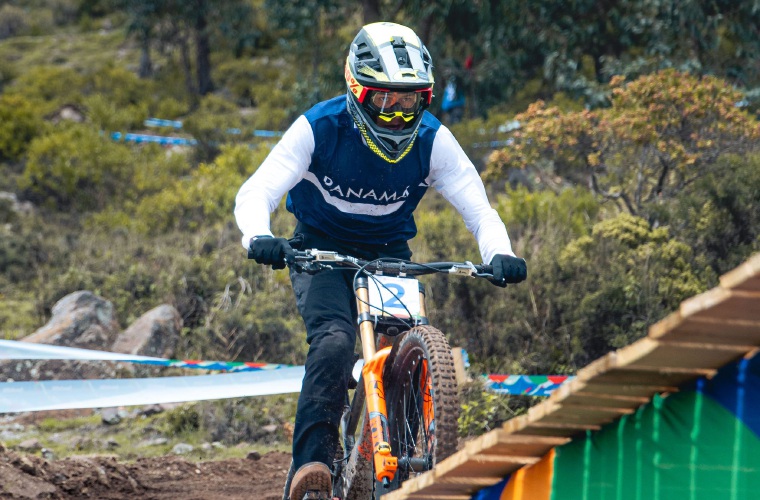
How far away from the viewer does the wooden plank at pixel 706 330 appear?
1.80 m

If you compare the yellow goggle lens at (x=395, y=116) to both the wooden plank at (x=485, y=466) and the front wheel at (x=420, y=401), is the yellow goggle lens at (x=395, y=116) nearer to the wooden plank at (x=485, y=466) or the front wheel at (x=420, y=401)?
the front wheel at (x=420, y=401)

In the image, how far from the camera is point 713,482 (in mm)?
2023

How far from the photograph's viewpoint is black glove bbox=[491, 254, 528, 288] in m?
4.41

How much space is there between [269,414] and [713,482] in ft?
20.8

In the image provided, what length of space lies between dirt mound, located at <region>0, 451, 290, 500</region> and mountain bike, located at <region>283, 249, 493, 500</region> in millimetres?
1632

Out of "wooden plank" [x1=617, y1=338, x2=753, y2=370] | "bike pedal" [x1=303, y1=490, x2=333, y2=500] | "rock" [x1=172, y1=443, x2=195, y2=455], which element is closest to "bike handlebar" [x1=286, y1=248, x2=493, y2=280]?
"bike pedal" [x1=303, y1=490, x2=333, y2=500]

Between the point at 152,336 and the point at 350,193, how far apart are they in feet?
15.9

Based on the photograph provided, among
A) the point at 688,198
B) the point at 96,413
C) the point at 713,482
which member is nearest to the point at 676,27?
the point at 688,198

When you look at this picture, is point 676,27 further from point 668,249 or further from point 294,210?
point 294,210

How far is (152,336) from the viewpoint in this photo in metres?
9.19

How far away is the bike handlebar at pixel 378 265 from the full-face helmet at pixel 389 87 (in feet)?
1.75

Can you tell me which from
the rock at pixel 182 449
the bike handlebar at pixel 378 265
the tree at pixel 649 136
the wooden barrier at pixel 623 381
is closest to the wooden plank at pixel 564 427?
the wooden barrier at pixel 623 381

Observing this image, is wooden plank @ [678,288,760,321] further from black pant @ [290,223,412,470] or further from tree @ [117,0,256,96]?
tree @ [117,0,256,96]

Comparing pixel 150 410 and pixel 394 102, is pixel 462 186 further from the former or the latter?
pixel 150 410
